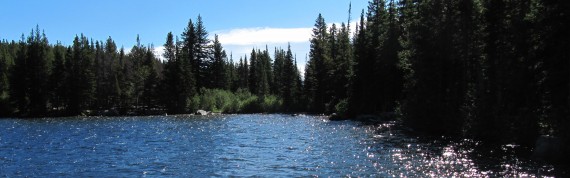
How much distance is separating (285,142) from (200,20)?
282 feet

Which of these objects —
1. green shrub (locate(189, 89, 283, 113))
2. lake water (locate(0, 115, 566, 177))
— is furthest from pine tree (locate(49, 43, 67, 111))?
lake water (locate(0, 115, 566, 177))

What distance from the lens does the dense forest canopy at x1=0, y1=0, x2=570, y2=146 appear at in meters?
28.0

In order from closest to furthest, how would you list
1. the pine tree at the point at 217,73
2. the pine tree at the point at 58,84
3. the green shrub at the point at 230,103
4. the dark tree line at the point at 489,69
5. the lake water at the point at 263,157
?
the lake water at the point at 263,157
the dark tree line at the point at 489,69
the pine tree at the point at 58,84
the green shrub at the point at 230,103
the pine tree at the point at 217,73

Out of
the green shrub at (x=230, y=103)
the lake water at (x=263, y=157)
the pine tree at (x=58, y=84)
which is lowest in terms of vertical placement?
the lake water at (x=263, y=157)

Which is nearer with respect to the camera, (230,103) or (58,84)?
(58,84)

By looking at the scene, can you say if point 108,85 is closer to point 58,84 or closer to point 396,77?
point 58,84

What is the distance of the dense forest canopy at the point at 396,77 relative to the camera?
27969 millimetres

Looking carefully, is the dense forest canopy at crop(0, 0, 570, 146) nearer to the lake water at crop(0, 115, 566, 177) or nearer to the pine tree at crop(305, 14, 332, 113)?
the pine tree at crop(305, 14, 332, 113)

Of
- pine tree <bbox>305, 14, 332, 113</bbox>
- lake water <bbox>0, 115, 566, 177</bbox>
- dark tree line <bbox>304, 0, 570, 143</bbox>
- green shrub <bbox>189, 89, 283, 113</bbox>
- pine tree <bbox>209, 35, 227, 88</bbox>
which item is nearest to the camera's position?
lake water <bbox>0, 115, 566, 177</bbox>

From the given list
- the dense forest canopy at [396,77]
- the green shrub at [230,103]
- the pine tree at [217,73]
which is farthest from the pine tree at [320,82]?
the pine tree at [217,73]

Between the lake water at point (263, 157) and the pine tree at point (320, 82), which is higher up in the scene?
the pine tree at point (320, 82)

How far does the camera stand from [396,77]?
61.5 metres

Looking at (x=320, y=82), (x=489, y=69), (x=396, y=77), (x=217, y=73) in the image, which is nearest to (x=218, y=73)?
(x=217, y=73)

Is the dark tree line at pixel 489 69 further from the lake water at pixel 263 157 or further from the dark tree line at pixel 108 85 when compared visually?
the dark tree line at pixel 108 85
